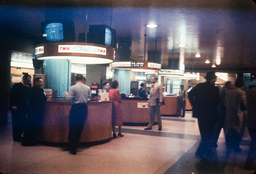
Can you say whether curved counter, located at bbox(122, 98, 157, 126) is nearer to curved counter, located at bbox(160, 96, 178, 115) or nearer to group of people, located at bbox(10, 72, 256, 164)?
group of people, located at bbox(10, 72, 256, 164)

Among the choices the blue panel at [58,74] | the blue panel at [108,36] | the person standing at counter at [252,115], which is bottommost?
the person standing at counter at [252,115]

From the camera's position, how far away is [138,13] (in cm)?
692

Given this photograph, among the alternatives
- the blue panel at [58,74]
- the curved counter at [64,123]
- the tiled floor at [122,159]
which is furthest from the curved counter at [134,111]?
the curved counter at [64,123]

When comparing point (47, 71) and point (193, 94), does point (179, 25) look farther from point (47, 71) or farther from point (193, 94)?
point (47, 71)

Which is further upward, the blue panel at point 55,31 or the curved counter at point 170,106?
the blue panel at point 55,31

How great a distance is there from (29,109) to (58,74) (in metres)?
2.20

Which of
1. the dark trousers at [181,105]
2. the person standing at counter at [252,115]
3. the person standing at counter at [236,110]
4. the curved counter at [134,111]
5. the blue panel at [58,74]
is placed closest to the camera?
the person standing at counter at [252,115]

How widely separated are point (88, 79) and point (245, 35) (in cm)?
1035

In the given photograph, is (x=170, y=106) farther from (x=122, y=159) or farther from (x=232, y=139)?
(x=122, y=159)

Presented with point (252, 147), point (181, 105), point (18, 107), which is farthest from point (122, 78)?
point (252, 147)

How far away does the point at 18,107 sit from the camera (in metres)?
6.11

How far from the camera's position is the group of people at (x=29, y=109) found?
5688 millimetres

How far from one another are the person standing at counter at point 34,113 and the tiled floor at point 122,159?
0.84ft

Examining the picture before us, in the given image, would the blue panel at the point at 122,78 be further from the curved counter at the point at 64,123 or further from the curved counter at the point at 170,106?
the curved counter at the point at 64,123
